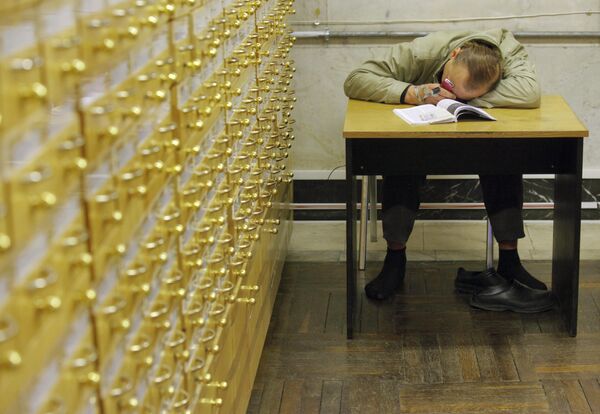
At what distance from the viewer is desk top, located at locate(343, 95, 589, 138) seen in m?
3.13

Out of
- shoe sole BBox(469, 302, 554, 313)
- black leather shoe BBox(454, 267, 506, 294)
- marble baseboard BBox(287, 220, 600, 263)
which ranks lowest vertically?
marble baseboard BBox(287, 220, 600, 263)

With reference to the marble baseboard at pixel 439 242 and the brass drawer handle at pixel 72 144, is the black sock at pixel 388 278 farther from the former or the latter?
the brass drawer handle at pixel 72 144

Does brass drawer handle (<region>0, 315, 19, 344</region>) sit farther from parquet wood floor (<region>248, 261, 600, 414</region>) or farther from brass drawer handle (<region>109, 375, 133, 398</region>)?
parquet wood floor (<region>248, 261, 600, 414</region>)

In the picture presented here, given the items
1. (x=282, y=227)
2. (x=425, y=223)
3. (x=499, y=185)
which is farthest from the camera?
(x=425, y=223)

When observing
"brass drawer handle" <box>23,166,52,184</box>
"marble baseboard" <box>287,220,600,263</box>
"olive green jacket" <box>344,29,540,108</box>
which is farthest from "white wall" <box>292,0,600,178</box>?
"brass drawer handle" <box>23,166,52,184</box>

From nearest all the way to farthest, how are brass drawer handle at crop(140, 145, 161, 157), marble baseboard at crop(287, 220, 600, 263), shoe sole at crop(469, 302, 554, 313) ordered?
brass drawer handle at crop(140, 145, 161, 157), shoe sole at crop(469, 302, 554, 313), marble baseboard at crop(287, 220, 600, 263)

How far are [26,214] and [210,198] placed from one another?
1.14 m

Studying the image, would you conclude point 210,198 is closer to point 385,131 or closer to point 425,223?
point 385,131

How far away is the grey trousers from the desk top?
0.89 feet

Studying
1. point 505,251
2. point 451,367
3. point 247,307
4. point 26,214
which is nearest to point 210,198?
point 247,307

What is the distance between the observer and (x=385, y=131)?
3.17m

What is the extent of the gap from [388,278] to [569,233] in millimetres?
734

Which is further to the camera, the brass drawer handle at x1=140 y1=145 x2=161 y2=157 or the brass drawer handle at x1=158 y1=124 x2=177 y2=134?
the brass drawer handle at x1=158 y1=124 x2=177 y2=134

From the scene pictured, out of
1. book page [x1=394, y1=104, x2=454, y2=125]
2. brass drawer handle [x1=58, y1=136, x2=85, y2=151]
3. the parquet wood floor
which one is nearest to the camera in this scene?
brass drawer handle [x1=58, y1=136, x2=85, y2=151]
